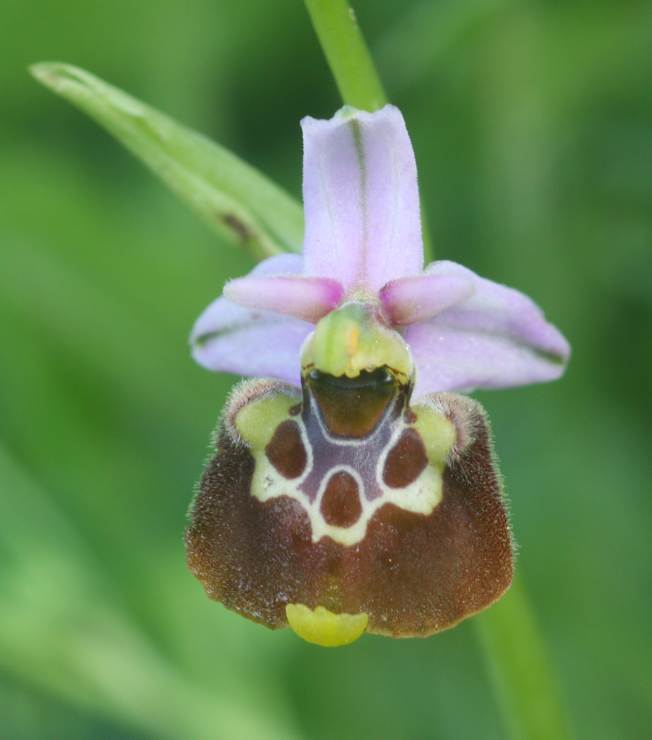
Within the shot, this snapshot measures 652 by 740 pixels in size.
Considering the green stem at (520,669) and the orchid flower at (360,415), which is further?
the green stem at (520,669)

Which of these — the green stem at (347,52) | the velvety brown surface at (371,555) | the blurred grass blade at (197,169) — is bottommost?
the velvety brown surface at (371,555)

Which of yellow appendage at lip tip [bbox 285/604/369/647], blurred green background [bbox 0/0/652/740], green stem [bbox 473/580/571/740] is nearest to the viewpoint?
yellow appendage at lip tip [bbox 285/604/369/647]

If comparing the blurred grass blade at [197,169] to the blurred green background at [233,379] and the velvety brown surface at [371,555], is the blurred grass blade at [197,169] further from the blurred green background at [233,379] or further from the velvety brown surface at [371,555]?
the blurred green background at [233,379]

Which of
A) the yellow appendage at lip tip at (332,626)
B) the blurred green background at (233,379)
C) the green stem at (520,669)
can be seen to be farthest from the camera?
the blurred green background at (233,379)

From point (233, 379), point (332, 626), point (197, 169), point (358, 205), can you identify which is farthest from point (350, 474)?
point (233, 379)

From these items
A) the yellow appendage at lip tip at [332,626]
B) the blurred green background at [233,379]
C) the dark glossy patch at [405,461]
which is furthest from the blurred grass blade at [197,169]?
the blurred green background at [233,379]

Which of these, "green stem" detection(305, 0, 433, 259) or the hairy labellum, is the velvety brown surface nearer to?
the hairy labellum

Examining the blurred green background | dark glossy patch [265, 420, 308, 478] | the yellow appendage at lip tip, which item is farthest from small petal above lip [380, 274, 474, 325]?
the blurred green background
